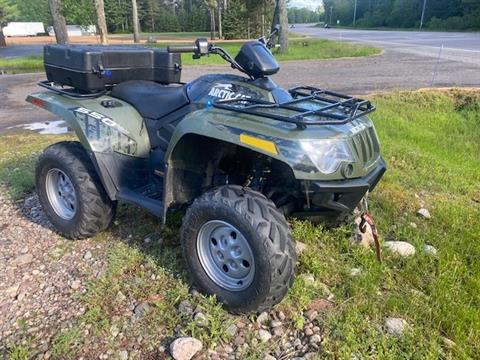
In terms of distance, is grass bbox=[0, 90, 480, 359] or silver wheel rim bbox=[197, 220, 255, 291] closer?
grass bbox=[0, 90, 480, 359]

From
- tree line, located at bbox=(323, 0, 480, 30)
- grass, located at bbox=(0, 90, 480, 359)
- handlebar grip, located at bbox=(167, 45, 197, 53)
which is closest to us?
grass, located at bbox=(0, 90, 480, 359)

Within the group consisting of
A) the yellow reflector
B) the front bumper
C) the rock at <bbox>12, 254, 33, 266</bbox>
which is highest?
the yellow reflector

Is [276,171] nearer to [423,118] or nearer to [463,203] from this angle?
[463,203]

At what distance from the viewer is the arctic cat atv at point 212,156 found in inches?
91.3

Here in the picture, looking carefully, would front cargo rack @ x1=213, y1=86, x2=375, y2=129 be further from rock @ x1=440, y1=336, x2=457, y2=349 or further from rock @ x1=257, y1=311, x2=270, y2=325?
rock @ x1=440, y1=336, x2=457, y2=349

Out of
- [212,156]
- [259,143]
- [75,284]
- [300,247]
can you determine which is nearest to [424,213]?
[300,247]

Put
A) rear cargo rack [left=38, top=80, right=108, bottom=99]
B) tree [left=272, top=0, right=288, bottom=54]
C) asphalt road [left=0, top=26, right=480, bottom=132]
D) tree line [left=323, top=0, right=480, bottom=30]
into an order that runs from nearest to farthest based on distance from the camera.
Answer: rear cargo rack [left=38, top=80, right=108, bottom=99]
asphalt road [left=0, top=26, right=480, bottom=132]
tree [left=272, top=0, right=288, bottom=54]
tree line [left=323, top=0, right=480, bottom=30]

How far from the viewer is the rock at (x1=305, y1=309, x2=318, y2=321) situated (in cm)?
254

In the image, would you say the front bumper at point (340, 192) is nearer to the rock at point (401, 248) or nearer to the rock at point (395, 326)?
the rock at point (395, 326)

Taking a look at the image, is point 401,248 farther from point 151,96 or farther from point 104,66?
point 104,66

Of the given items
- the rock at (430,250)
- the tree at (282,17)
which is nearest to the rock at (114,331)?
the rock at (430,250)

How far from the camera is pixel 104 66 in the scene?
334 cm

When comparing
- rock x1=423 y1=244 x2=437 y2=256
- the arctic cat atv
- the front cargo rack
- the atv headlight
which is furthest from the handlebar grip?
rock x1=423 y1=244 x2=437 y2=256

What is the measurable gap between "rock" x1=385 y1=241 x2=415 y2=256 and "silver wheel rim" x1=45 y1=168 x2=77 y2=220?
2.55 metres
